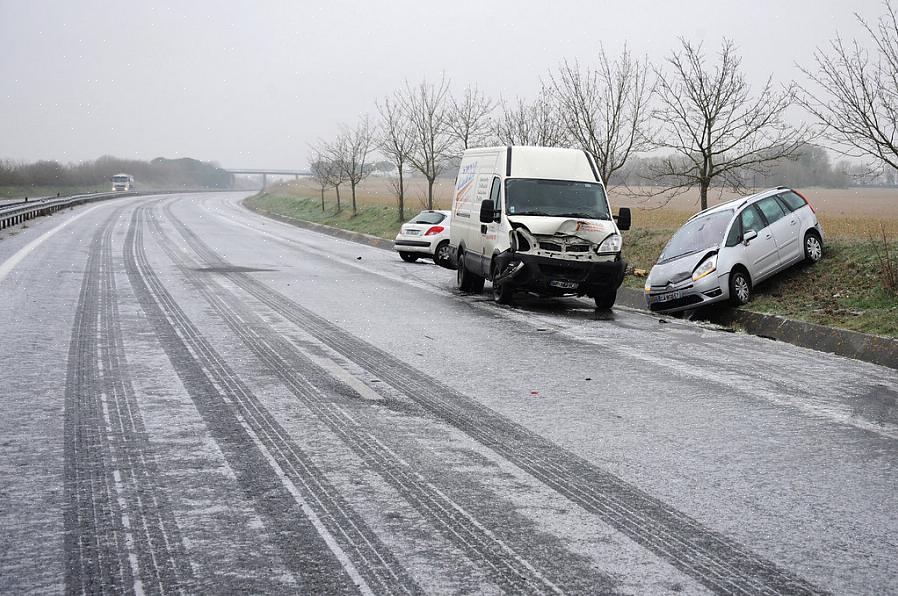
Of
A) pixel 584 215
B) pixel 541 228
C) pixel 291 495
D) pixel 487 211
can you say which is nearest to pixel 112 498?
pixel 291 495

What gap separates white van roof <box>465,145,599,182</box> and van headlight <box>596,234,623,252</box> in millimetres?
1516

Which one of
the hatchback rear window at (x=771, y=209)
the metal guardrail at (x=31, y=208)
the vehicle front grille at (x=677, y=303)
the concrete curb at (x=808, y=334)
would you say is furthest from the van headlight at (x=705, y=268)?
the metal guardrail at (x=31, y=208)

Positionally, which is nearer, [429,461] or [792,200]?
[429,461]

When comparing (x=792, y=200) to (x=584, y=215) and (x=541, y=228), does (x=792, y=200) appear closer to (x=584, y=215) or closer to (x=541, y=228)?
(x=584, y=215)

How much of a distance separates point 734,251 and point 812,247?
2142 millimetres

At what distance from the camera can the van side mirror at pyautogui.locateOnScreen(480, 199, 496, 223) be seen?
14.1 meters

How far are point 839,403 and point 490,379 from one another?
290 cm

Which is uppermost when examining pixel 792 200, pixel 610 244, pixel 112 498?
pixel 792 200

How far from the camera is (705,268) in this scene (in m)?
13.6

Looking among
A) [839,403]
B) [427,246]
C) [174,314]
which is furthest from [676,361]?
[427,246]

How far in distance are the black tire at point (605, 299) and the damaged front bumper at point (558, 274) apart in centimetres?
23

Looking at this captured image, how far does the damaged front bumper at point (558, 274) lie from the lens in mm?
13570

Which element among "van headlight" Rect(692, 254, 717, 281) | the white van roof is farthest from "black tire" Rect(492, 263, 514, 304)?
"van headlight" Rect(692, 254, 717, 281)

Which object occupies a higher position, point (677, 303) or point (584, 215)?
point (584, 215)
